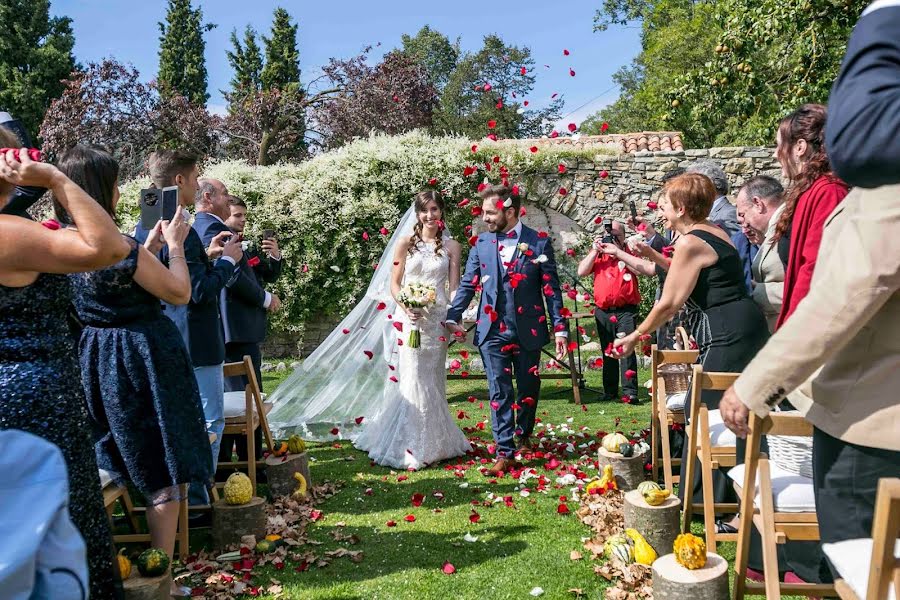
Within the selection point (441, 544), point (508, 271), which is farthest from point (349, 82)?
point (441, 544)

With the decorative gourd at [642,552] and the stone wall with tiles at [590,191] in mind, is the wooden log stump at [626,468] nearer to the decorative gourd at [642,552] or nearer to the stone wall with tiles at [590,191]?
the decorative gourd at [642,552]

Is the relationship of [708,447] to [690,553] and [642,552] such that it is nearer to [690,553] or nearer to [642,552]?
[690,553]

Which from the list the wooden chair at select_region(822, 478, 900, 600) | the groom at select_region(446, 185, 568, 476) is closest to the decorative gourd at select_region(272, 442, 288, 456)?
the groom at select_region(446, 185, 568, 476)

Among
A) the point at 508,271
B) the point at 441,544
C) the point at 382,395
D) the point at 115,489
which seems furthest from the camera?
the point at 382,395

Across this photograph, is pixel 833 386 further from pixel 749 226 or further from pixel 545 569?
pixel 749 226

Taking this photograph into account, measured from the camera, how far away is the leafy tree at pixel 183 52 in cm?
4228

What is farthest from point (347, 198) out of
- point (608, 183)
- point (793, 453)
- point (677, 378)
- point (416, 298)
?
point (793, 453)

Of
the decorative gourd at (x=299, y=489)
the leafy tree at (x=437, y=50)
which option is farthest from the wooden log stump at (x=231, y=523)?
the leafy tree at (x=437, y=50)

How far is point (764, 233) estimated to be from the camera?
17.2 ft

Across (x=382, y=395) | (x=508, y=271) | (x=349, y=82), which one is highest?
(x=349, y=82)

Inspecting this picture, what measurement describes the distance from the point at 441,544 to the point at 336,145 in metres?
25.3

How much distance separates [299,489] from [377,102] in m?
24.0

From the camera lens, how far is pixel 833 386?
181 cm

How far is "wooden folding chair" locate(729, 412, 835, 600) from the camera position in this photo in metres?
2.49
